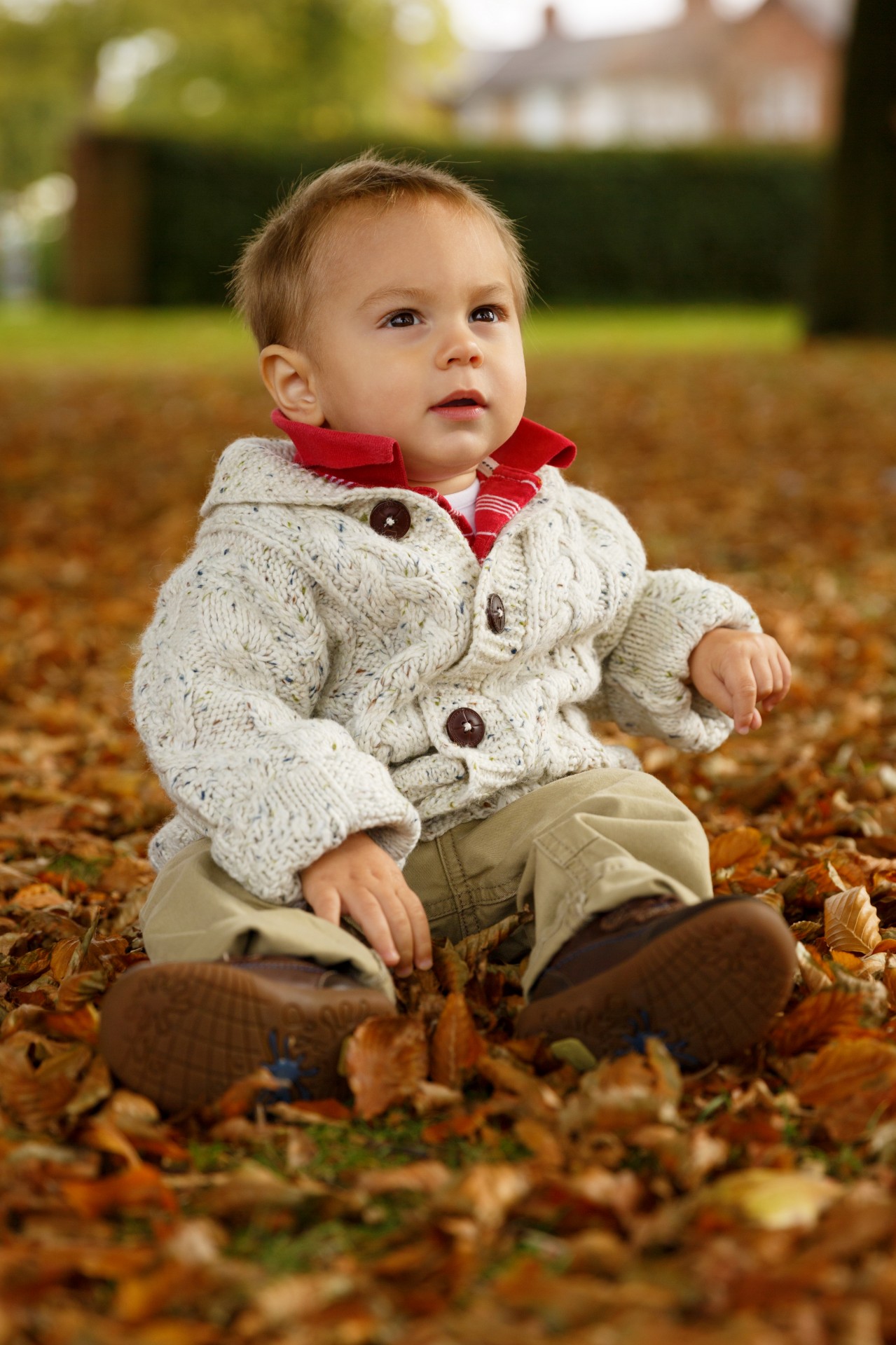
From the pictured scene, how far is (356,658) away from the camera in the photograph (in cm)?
229

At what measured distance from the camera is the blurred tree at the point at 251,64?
116 ft

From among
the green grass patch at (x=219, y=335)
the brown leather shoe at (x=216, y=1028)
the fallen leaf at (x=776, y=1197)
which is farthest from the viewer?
the green grass patch at (x=219, y=335)

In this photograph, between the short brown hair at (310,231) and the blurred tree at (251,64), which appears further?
the blurred tree at (251,64)

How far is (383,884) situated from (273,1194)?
1.68 feet

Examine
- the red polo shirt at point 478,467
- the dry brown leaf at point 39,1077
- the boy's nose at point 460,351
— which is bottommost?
the dry brown leaf at point 39,1077

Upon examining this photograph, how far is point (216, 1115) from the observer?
1.82 metres

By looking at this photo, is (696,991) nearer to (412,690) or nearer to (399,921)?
(399,921)

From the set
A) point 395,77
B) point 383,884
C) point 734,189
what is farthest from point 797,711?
point 395,77

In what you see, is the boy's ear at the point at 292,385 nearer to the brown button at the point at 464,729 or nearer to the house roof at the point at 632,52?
the brown button at the point at 464,729

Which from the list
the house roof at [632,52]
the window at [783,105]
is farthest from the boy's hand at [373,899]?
the house roof at [632,52]

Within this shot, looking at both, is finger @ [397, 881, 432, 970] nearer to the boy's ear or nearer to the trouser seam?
the trouser seam

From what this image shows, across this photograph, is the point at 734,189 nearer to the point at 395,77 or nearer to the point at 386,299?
the point at 395,77

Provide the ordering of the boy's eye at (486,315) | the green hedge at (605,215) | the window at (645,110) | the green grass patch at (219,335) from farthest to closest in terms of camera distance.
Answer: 1. the window at (645,110)
2. the green hedge at (605,215)
3. the green grass patch at (219,335)
4. the boy's eye at (486,315)

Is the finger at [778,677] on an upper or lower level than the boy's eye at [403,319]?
lower
